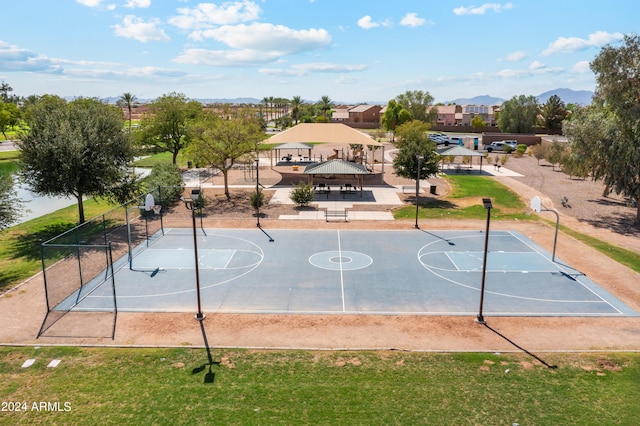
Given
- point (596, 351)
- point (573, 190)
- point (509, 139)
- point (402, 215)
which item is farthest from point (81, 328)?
point (509, 139)

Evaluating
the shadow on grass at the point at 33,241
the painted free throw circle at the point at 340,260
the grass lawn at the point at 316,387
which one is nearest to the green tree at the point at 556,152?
the painted free throw circle at the point at 340,260

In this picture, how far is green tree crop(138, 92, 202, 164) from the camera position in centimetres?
5016

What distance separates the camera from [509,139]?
81688 mm

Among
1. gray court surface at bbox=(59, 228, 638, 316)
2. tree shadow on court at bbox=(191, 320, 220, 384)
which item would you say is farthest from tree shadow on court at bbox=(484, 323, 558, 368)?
tree shadow on court at bbox=(191, 320, 220, 384)

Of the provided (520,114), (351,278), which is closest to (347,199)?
(351,278)

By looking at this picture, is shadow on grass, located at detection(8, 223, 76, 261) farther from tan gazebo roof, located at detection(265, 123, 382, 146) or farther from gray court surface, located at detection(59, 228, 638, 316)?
tan gazebo roof, located at detection(265, 123, 382, 146)

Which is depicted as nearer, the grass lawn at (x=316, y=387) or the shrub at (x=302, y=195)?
the grass lawn at (x=316, y=387)

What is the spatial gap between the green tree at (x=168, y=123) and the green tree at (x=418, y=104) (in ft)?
226

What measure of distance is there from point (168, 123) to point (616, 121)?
42969mm

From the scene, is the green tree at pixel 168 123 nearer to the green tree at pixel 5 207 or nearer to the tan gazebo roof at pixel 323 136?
the tan gazebo roof at pixel 323 136

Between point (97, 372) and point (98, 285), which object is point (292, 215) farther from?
point (97, 372)

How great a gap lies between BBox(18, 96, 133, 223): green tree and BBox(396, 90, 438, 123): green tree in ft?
287

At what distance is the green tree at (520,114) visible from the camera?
321 ft

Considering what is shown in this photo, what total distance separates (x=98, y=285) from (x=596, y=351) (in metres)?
21.9
